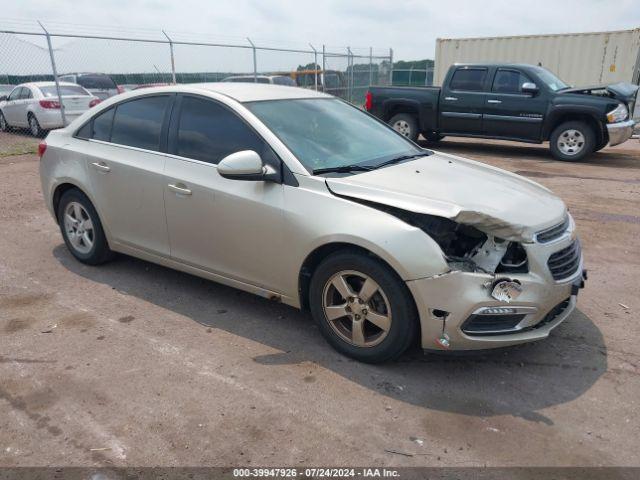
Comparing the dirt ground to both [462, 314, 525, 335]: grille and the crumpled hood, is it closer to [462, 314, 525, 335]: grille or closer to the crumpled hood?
[462, 314, 525, 335]: grille

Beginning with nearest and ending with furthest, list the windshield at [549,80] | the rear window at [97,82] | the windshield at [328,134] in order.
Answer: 1. the windshield at [328,134]
2. the windshield at [549,80]
3. the rear window at [97,82]

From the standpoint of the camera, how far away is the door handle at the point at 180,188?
3926 mm

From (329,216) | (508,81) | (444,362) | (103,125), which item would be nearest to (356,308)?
(329,216)

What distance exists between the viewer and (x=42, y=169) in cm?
511

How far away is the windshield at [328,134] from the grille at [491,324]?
136 centimetres

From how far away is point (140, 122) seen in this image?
4430 mm

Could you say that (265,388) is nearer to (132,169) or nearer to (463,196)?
(463,196)

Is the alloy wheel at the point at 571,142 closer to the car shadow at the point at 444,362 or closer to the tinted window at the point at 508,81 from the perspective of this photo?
the tinted window at the point at 508,81

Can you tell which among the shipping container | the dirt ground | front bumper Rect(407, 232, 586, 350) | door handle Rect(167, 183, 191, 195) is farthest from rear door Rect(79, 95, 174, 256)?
the shipping container

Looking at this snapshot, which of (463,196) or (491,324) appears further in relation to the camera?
(463,196)

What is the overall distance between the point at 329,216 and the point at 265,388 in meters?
1.11

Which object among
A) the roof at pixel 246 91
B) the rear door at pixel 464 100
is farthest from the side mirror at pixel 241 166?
the rear door at pixel 464 100

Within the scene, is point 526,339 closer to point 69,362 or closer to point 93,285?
point 69,362

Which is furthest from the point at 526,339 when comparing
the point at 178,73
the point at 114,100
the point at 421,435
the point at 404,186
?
the point at 178,73
